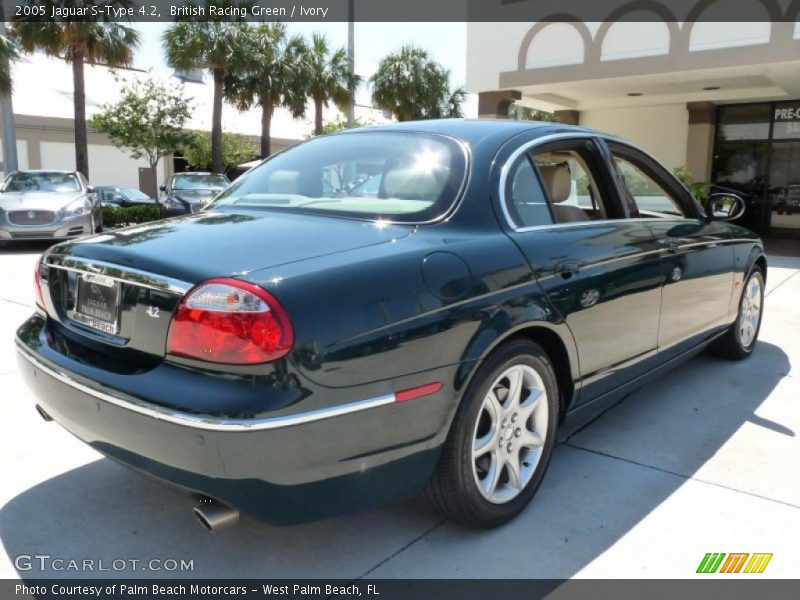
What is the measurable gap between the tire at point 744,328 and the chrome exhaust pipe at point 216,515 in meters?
3.93

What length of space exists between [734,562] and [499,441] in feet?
3.14

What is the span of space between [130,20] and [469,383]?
65.9ft

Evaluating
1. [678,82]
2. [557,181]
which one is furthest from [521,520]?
[678,82]

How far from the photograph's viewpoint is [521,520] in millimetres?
2766

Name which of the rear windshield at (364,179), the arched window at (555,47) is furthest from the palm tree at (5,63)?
the rear windshield at (364,179)

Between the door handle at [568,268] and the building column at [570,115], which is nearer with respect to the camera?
the door handle at [568,268]

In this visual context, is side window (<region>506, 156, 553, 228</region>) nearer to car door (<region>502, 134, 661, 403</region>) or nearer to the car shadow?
car door (<region>502, 134, 661, 403</region>)

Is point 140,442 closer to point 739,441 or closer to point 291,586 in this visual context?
point 291,586

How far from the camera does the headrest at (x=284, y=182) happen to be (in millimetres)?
3107

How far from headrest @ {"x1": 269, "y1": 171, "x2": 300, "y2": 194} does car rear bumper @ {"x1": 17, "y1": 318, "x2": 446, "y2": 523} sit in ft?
4.04

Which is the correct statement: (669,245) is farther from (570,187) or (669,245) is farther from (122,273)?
(122,273)

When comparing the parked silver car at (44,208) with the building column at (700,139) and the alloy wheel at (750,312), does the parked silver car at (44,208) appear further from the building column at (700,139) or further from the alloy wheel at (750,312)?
the building column at (700,139)

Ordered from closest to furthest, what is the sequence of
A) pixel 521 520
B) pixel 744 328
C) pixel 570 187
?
pixel 521 520 < pixel 570 187 < pixel 744 328

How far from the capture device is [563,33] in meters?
13.4
